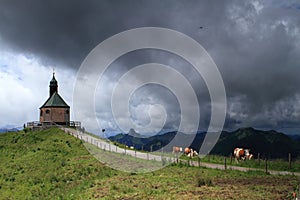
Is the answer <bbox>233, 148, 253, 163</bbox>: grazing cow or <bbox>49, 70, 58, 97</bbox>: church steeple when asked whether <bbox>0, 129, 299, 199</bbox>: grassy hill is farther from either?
<bbox>49, 70, 58, 97</bbox>: church steeple

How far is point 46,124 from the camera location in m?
74.4

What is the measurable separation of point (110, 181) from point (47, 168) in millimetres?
13490

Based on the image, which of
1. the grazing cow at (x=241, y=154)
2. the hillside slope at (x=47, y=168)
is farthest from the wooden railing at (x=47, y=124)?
the grazing cow at (x=241, y=154)

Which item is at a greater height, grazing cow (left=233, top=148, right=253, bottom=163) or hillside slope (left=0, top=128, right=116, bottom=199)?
grazing cow (left=233, top=148, right=253, bottom=163)

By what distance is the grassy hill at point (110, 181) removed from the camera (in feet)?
66.8

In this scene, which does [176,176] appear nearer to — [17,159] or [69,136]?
[17,159]

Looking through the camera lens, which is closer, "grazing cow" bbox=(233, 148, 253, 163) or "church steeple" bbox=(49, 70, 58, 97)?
"grazing cow" bbox=(233, 148, 253, 163)

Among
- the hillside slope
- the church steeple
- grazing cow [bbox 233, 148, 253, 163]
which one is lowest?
the hillside slope

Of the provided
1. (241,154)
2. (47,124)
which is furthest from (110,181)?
(47,124)

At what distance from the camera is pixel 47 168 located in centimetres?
3628

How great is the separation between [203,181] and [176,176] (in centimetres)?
388

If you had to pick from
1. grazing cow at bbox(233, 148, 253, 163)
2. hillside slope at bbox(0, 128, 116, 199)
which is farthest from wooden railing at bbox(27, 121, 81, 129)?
grazing cow at bbox(233, 148, 253, 163)

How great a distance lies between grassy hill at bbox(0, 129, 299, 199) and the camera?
66.8 feet

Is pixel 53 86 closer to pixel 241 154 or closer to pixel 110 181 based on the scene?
pixel 241 154
